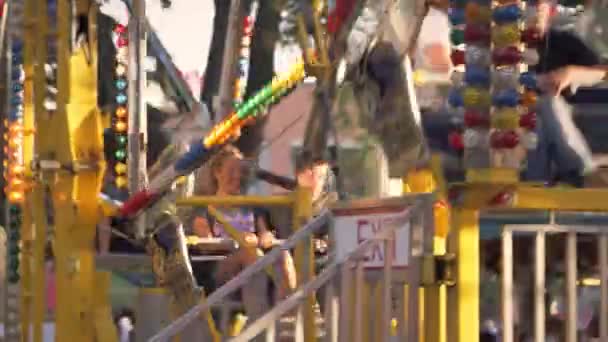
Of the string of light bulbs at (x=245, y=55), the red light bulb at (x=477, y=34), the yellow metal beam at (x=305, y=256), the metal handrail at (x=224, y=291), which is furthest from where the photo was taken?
the string of light bulbs at (x=245, y=55)

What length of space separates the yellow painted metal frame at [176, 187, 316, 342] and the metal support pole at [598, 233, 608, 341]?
1.43 meters

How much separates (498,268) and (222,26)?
29.5 feet

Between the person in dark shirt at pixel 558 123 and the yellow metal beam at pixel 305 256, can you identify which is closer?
the person in dark shirt at pixel 558 123

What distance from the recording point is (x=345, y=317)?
5.50m

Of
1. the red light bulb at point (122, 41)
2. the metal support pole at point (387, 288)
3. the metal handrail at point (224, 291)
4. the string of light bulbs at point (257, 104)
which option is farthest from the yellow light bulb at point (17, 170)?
the metal support pole at point (387, 288)

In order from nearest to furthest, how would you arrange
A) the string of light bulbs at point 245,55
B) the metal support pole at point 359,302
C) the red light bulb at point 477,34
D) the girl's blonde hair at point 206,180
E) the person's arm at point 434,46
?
the red light bulb at point 477,34
the metal support pole at point 359,302
the person's arm at point 434,46
the girl's blonde hair at point 206,180
the string of light bulbs at point 245,55

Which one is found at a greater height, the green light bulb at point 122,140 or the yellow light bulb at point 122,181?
the green light bulb at point 122,140

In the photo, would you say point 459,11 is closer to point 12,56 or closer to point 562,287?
point 562,287

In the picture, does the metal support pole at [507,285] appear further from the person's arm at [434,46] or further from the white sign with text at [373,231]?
the person's arm at [434,46]

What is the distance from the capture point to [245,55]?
12.2m

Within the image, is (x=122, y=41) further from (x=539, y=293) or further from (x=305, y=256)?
(x=539, y=293)

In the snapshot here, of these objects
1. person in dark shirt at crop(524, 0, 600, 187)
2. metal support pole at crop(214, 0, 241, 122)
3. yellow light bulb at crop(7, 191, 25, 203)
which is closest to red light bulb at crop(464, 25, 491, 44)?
person in dark shirt at crop(524, 0, 600, 187)

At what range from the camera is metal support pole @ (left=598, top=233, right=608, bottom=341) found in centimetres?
496

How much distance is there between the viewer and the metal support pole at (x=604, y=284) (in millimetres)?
4965
